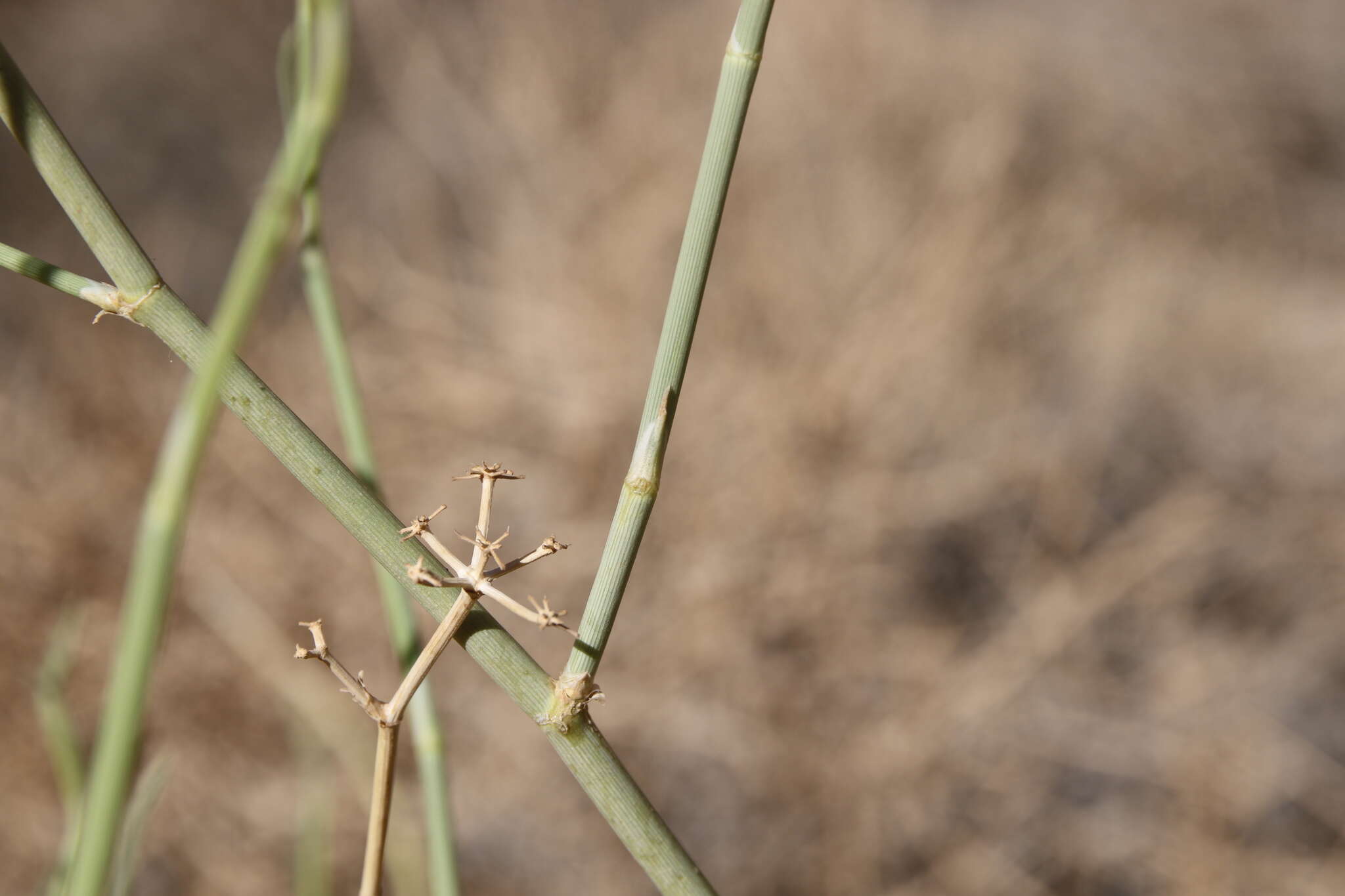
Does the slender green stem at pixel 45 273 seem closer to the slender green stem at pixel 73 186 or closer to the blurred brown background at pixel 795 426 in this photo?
the slender green stem at pixel 73 186

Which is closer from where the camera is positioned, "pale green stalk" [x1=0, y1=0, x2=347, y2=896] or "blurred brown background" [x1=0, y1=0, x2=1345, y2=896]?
"pale green stalk" [x1=0, y1=0, x2=347, y2=896]

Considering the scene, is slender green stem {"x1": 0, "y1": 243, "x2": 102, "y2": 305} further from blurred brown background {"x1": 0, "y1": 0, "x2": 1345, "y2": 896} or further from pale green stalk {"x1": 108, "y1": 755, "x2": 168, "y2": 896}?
blurred brown background {"x1": 0, "y1": 0, "x2": 1345, "y2": 896}

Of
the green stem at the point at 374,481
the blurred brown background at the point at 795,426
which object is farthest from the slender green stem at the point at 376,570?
the blurred brown background at the point at 795,426

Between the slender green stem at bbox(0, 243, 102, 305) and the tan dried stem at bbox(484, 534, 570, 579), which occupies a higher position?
the slender green stem at bbox(0, 243, 102, 305)

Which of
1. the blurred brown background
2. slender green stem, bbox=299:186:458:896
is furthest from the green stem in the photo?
the blurred brown background

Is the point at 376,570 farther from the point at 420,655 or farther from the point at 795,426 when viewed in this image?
the point at 795,426

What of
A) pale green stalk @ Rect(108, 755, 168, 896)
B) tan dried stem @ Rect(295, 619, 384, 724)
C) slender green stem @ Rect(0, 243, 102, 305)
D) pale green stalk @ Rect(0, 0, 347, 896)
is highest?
slender green stem @ Rect(0, 243, 102, 305)

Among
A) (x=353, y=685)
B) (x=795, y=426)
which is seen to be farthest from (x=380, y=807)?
(x=795, y=426)
